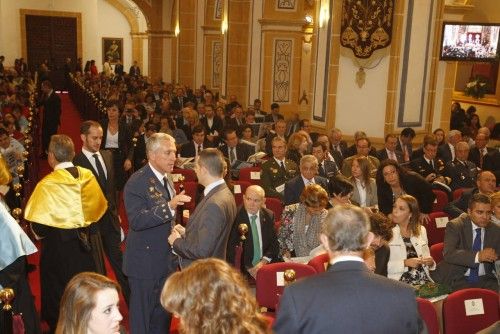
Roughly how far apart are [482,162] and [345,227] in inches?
282

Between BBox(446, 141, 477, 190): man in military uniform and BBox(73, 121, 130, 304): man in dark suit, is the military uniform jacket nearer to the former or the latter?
BBox(446, 141, 477, 190): man in military uniform

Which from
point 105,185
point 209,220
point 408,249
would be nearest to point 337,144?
point 408,249

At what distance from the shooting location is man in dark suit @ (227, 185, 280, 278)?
17.2 feet

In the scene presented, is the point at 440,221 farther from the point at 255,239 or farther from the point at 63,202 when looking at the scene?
the point at 63,202

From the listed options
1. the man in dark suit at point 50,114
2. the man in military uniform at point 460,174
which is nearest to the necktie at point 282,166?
the man in military uniform at point 460,174

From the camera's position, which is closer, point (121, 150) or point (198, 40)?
point (121, 150)

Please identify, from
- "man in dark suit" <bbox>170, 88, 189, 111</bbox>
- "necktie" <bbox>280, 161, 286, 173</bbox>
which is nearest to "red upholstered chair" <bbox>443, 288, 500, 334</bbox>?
"necktie" <bbox>280, 161, 286, 173</bbox>

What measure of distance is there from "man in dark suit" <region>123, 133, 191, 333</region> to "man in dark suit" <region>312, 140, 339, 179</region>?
3.73 metres

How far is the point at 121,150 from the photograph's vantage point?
7871 mm

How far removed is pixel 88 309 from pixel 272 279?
2.15 m

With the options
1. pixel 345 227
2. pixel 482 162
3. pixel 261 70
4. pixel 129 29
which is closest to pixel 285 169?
pixel 482 162

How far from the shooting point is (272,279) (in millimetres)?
4367

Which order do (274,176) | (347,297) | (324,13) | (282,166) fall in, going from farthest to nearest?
(324,13) < (282,166) < (274,176) < (347,297)

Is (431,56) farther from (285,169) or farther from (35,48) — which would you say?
(35,48)
